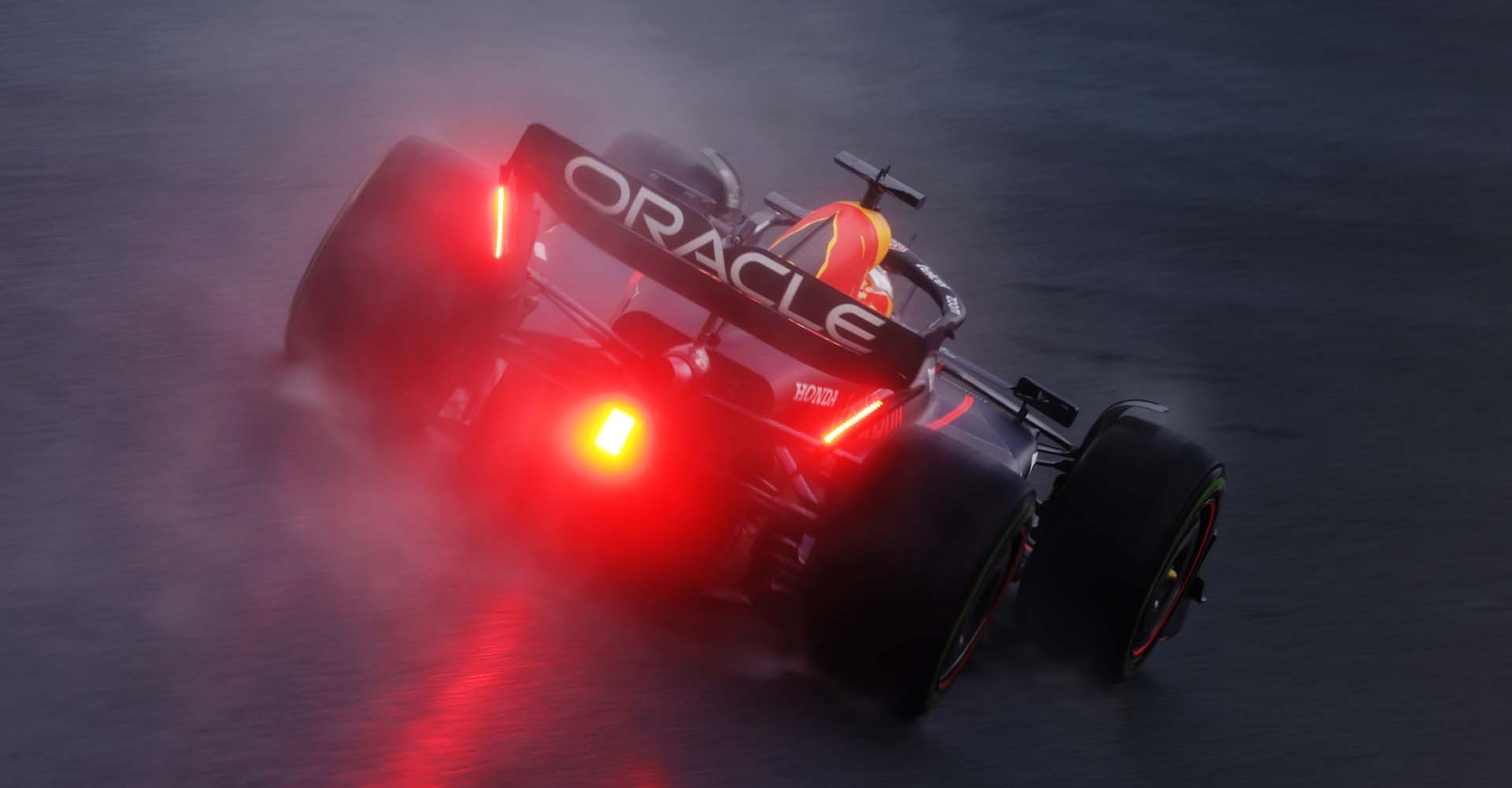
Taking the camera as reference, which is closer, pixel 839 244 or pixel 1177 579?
pixel 839 244

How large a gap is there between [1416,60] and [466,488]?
9982 mm

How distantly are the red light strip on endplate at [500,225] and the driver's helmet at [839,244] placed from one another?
0.88 metres

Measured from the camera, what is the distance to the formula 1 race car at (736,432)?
13.5 feet

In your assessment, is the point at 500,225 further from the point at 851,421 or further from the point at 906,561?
the point at 906,561

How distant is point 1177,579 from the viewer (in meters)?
5.12

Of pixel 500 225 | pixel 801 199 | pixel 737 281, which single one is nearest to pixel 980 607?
pixel 737 281

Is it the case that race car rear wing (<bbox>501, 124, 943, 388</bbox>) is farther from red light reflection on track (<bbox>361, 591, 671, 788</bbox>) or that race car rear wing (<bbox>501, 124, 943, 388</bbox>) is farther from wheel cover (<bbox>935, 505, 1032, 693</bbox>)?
red light reflection on track (<bbox>361, 591, 671, 788</bbox>)

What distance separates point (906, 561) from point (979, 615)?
23.7 inches

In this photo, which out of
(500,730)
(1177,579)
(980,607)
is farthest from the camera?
(1177,579)

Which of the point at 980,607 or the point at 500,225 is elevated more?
the point at 500,225

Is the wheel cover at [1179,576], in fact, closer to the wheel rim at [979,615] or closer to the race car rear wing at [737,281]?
the wheel rim at [979,615]

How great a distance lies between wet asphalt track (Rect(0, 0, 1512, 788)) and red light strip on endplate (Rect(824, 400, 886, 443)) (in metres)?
0.75

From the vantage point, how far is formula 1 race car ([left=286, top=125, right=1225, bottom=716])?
13.5ft

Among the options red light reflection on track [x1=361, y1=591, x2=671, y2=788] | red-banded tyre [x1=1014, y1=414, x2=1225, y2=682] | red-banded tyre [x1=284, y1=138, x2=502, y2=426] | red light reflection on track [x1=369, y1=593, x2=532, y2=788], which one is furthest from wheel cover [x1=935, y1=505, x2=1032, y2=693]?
red-banded tyre [x1=284, y1=138, x2=502, y2=426]
